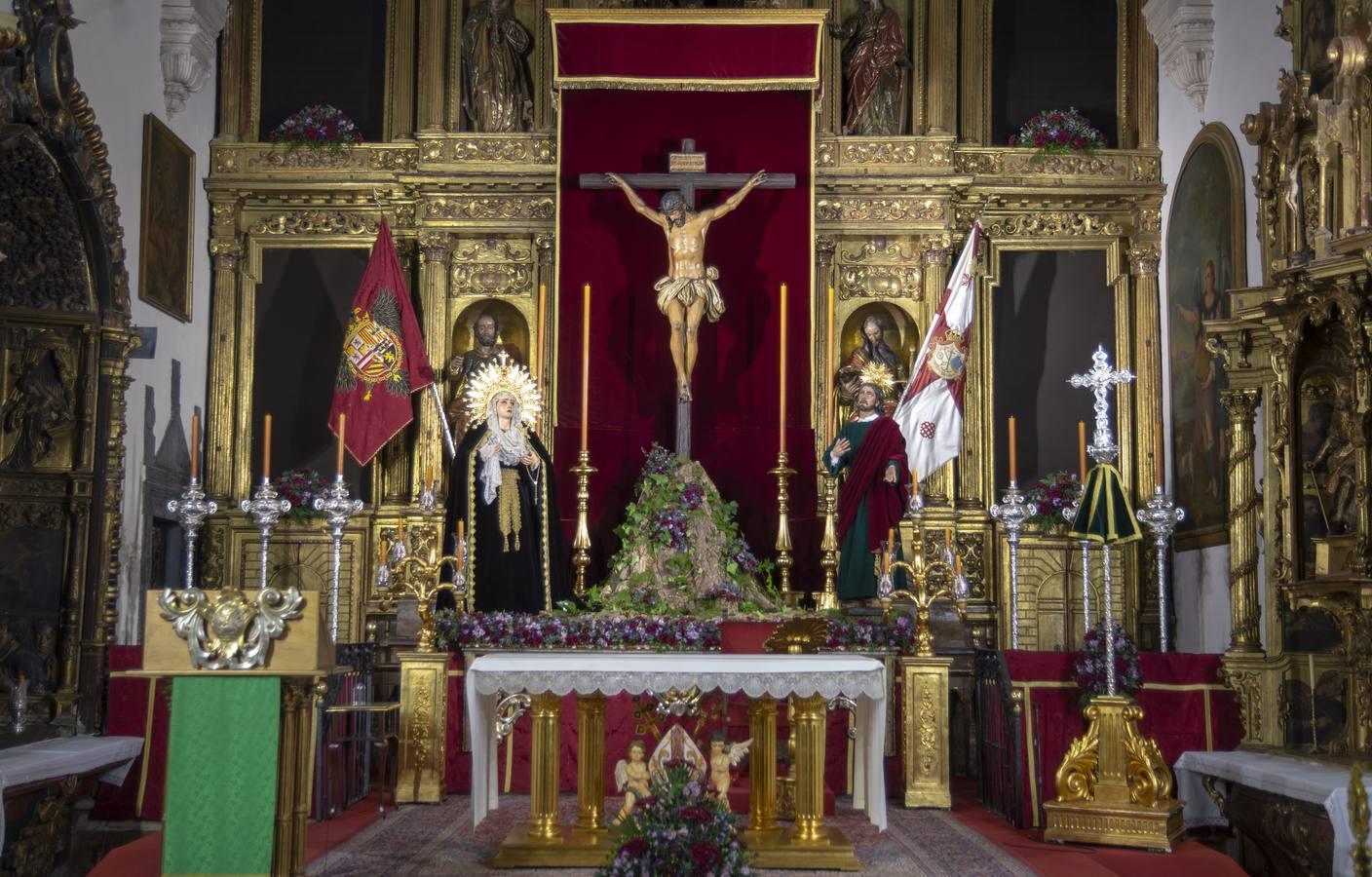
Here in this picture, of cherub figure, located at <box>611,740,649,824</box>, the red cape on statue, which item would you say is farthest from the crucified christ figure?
cherub figure, located at <box>611,740,649,824</box>

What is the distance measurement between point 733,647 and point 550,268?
681 centimetres

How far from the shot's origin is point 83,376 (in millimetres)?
12453

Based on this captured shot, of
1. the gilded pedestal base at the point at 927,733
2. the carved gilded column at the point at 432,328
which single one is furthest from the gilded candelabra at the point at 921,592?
the carved gilded column at the point at 432,328

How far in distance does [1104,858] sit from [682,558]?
174 inches

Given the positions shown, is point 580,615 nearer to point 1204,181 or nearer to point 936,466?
point 936,466

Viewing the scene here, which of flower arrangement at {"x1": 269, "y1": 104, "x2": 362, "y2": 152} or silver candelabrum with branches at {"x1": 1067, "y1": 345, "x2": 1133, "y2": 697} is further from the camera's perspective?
flower arrangement at {"x1": 269, "y1": 104, "x2": 362, "y2": 152}

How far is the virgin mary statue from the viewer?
1326 cm

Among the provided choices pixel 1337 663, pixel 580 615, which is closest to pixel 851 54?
pixel 580 615

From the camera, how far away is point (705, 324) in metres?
15.6

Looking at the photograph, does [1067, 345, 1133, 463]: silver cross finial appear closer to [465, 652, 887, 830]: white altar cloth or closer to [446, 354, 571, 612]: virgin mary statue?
[465, 652, 887, 830]: white altar cloth

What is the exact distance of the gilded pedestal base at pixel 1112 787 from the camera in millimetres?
10172

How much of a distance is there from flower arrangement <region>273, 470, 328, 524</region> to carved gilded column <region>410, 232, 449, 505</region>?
994mm

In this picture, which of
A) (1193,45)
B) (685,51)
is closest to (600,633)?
(685,51)

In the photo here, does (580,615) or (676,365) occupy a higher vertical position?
(676,365)
